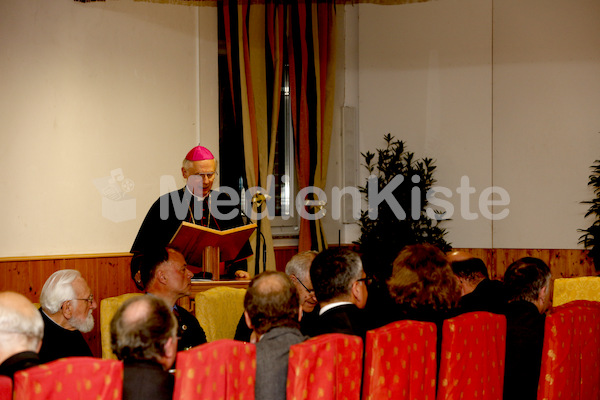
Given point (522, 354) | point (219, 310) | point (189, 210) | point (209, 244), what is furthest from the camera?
point (189, 210)

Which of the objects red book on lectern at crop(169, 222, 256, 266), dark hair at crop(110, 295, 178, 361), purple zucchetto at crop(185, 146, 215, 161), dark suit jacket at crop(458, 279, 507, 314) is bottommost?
dark suit jacket at crop(458, 279, 507, 314)

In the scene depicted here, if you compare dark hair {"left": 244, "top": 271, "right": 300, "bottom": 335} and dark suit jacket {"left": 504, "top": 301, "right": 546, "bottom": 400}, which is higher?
dark hair {"left": 244, "top": 271, "right": 300, "bottom": 335}

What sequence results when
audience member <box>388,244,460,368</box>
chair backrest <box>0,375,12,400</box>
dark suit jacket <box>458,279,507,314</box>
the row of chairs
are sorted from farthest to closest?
dark suit jacket <box>458,279,507,314</box> < audience member <box>388,244,460,368</box> < the row of chairs < chair backrest <box>0,375,12,400</box>

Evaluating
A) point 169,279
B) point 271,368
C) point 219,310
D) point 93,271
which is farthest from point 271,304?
point 93,271

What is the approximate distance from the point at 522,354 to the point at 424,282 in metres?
0.58

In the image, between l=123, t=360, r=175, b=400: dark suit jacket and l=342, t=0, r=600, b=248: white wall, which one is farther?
l=342, t=0, r=600, b=248: white wall

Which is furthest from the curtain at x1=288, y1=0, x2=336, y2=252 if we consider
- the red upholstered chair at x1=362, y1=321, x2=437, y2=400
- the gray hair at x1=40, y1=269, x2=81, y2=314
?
the red upholstered chair at x1=362, y1=321, x2=437, y2=400

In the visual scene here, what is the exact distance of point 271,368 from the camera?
A: 7.43ft

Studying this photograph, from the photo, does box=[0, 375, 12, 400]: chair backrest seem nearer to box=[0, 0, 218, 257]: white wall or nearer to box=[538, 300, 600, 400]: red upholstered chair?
box=[538, 300, 600, 400]: red upholstered chair

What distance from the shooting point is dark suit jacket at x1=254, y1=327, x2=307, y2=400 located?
225 cm

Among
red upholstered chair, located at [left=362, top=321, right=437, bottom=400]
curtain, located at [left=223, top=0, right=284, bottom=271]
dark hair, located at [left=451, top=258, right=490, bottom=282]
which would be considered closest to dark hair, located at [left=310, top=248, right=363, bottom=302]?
red upholstered chair, located at [left=362, top=321, right=437, bottom=400]

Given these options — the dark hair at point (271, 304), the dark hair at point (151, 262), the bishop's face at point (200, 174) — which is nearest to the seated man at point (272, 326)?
the dark hair at point (271, 304)

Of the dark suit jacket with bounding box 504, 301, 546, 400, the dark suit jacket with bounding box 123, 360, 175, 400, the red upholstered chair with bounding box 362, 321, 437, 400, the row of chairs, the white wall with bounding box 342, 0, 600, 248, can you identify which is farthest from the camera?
the white wall with bounding box 342, 0, 600, 248

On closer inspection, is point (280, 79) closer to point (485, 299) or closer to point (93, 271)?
point (93, 271)
